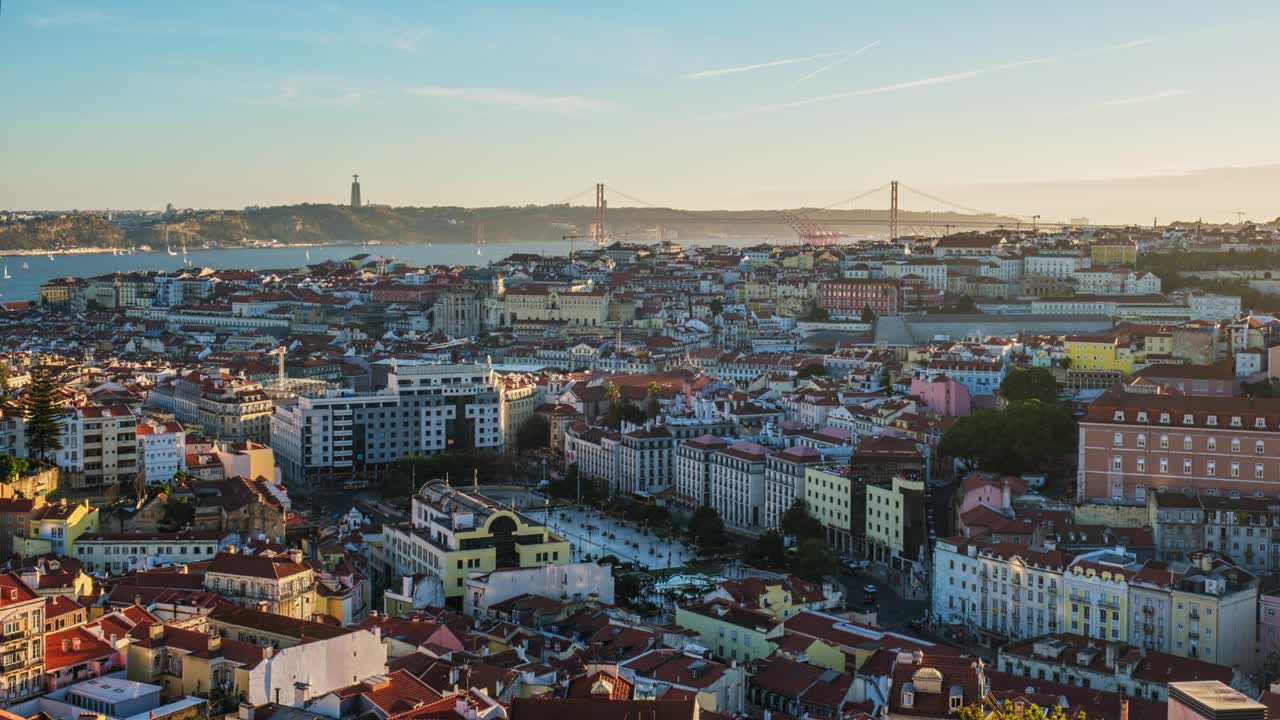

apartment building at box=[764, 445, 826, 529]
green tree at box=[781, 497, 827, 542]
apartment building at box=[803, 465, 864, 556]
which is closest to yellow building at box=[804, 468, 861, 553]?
apartment building at box=[803, 465, 864, 556]

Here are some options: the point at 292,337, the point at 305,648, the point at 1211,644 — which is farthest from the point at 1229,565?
the point at 292,337

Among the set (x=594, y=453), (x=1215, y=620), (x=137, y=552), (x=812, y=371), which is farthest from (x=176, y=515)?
(x=812, y=371)

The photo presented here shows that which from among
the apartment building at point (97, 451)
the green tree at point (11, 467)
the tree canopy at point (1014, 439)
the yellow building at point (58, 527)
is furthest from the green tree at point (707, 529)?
the green tree at point (11, 467)

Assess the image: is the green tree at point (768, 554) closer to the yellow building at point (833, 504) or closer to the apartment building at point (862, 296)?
the yellow building at point (833, 504)

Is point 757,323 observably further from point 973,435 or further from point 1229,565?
point 1229,565

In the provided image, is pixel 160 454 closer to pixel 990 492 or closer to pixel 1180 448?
pixel 990 492

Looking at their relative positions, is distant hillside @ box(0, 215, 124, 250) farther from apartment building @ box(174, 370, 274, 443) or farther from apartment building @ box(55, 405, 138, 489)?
apartment building @ box(55, 405, 138, 489)
